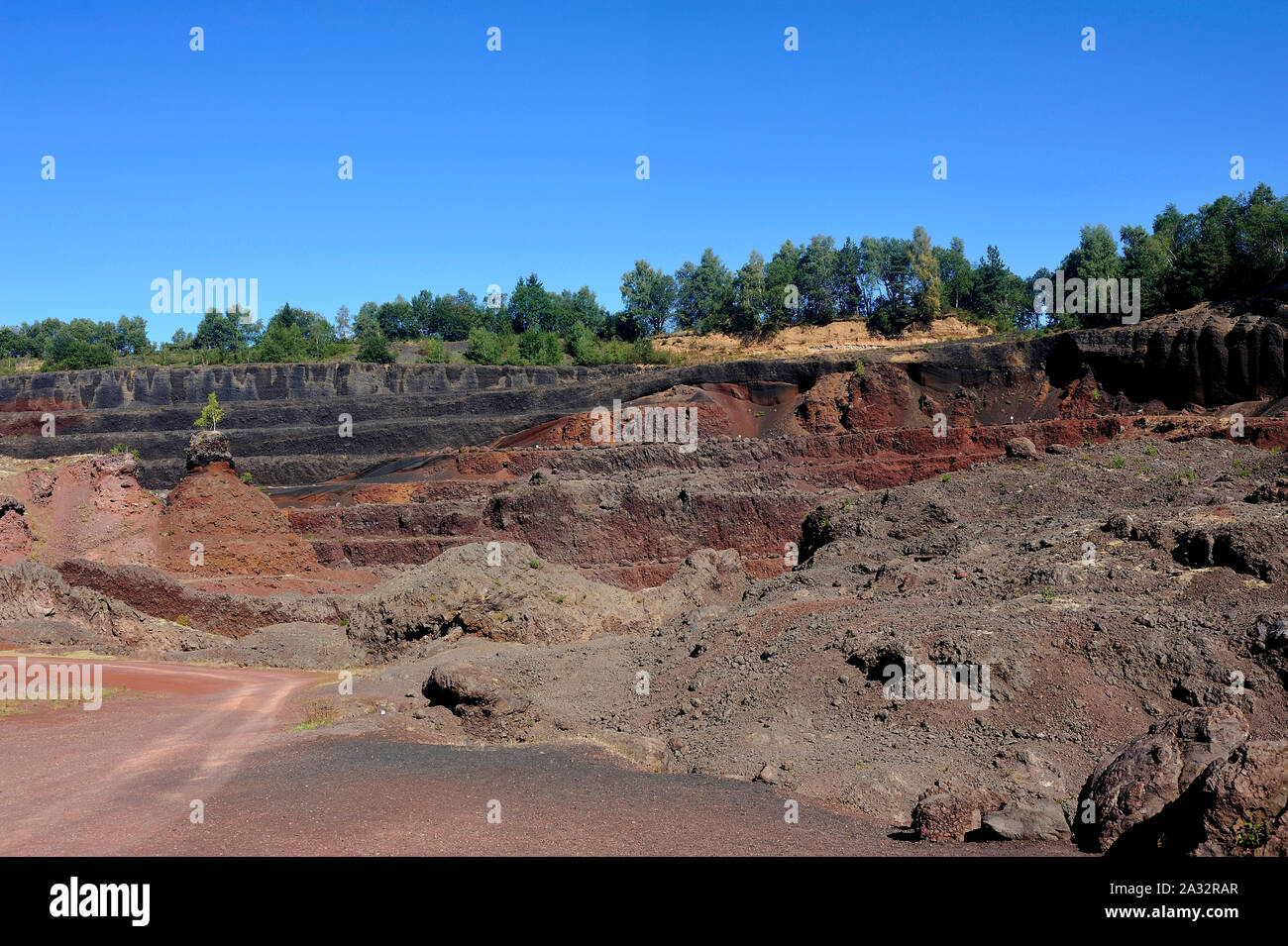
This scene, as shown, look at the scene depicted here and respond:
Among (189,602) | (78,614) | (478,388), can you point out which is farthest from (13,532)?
(478,388)

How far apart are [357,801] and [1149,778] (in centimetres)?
597

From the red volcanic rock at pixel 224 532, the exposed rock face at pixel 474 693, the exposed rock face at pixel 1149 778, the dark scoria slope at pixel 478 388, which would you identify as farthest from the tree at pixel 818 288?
the exposed rock face at pixel 1149 778

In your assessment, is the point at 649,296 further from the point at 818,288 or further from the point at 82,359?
the point at 82,359

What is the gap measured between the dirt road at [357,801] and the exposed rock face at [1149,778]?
306 millimetres

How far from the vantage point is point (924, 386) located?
3738 cm

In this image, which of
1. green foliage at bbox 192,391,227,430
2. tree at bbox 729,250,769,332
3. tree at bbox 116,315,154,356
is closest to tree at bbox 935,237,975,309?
tree at bbox 729,250,769,332

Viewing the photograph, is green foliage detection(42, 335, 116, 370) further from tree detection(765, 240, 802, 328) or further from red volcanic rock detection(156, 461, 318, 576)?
tree detection(765, 240, 802, 328)

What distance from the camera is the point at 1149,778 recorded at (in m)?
6.03

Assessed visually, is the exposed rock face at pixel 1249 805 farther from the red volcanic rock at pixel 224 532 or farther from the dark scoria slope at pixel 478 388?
the dark scoria slope at pixel 478 388

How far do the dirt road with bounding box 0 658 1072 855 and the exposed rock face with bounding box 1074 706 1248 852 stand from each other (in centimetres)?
31

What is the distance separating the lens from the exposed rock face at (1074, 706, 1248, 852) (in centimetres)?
588

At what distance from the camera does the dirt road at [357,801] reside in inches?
267
